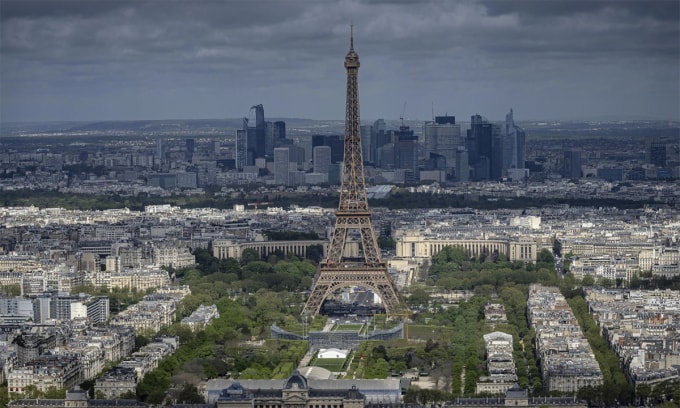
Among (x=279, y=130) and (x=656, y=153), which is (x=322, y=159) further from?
(x=656, y=153)

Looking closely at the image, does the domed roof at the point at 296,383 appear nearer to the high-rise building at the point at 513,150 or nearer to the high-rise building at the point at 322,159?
the high-rise building at the point at 322,159

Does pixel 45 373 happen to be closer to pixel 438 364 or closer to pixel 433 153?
pixel 438 364

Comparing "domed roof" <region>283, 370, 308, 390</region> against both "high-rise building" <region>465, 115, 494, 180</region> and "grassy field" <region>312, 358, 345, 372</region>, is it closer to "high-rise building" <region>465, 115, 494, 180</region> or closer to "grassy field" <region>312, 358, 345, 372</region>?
"grassy field" <region>312, 358, 345, 372</region>

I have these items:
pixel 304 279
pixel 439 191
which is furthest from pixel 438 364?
pixel 439 191

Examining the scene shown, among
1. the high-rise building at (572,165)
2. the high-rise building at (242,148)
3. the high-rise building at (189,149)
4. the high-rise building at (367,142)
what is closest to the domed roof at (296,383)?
the high-rise building at (572,165)

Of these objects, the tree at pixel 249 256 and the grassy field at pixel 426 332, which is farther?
A: the tree at pixel 249 256

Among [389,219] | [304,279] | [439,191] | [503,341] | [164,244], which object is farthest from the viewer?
[439,191]

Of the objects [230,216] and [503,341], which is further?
[230,216]
